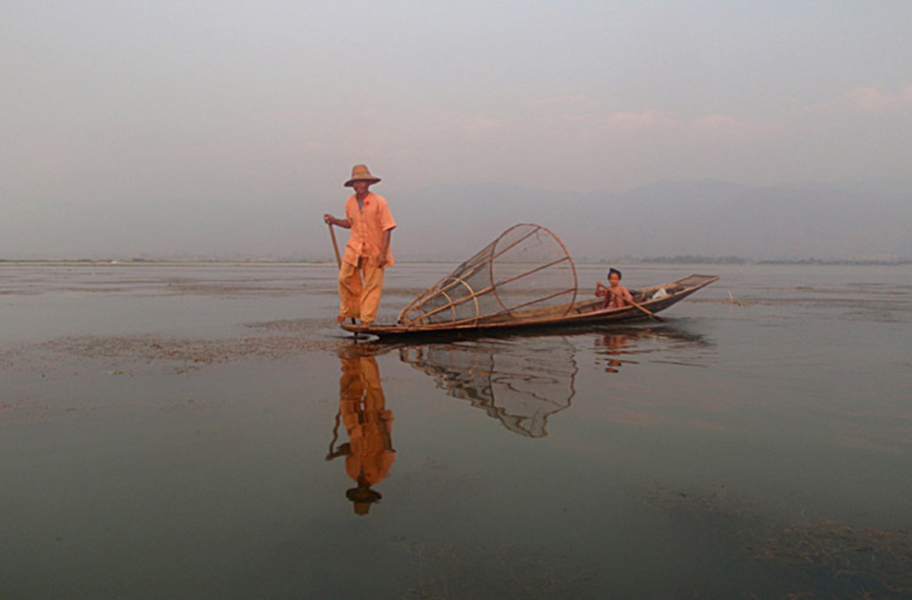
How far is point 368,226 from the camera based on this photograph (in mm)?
8586

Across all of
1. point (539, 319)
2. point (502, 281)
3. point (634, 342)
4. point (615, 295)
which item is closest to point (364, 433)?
point (502, 281)

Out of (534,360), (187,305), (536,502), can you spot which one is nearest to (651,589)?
(536,502)

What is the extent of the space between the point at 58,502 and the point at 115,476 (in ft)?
1.31

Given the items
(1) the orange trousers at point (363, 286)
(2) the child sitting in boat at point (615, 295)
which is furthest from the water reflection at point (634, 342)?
(1) the orange trousers at point (363, 286)

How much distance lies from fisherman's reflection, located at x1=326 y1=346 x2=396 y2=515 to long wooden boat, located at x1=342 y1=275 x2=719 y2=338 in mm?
1935

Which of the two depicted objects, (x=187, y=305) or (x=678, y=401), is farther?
(x=187, y=305)

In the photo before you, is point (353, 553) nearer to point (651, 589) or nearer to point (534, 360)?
point (651, 589)

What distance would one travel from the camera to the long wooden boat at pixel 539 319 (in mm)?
9016

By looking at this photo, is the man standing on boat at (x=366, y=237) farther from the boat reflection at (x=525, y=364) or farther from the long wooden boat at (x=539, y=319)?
the boat reflection at (x=525, y=364)

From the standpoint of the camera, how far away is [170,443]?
14.0ft

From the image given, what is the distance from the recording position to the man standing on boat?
8.52 m

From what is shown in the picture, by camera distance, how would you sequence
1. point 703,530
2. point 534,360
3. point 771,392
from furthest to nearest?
point 534,360
point 771,392
point 703,530

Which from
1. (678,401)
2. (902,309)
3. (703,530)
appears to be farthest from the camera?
(902,309)

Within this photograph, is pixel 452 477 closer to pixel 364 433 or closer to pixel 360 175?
pixel 364 433
